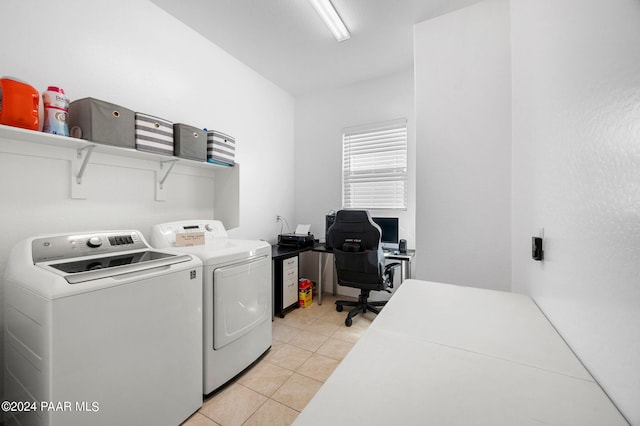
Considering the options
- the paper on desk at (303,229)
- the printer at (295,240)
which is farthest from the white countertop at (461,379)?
Answer: the paper on desk at (303,229)

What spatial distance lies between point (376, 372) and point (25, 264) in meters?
1.68

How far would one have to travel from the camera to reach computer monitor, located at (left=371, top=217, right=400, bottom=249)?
3.03 meters

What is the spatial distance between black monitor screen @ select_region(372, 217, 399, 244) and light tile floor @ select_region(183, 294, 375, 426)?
92 centimetres

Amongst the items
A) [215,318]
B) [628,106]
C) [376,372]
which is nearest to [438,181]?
[628,106]

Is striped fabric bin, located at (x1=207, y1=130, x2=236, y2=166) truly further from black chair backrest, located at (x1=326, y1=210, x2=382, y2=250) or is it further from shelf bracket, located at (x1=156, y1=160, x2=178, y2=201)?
black chair backrest, located at (x1=326, y1=210, x2=382, y2=250)

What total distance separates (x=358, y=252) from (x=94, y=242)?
6.89ft

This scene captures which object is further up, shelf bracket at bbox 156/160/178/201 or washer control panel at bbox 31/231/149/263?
shelf bracket at bbox 156/160/178/201

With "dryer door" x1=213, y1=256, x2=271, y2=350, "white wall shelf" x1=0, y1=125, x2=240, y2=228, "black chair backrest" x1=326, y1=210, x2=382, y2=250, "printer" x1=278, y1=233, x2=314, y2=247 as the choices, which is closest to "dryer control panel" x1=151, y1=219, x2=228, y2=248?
"white wall shelf" x1=0, y1=125, x2=240, y2=228

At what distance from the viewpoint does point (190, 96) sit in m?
2.41

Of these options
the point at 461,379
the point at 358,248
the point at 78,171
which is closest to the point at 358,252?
the point at 358,248

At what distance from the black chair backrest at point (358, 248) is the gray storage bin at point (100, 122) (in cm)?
191

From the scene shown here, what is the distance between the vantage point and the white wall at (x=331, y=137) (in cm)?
318

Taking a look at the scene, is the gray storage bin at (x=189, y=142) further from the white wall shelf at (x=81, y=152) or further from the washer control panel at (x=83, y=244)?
the washer control panel at (x=83, y=244)

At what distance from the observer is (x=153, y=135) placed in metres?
1.78
